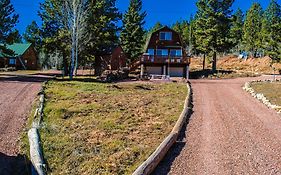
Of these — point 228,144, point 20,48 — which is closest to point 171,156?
point 228,144

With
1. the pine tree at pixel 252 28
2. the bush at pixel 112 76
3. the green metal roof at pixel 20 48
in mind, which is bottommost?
the bush at pixel 112 76

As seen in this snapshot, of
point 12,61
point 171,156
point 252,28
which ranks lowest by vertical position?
point 171,156

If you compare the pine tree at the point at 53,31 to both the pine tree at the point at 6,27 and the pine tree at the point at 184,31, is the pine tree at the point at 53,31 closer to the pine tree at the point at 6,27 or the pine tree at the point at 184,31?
the pine tree at the point at 6,27

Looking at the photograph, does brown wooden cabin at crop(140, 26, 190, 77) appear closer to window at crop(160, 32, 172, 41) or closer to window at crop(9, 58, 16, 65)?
window at crop(160, 32, 172, 41)

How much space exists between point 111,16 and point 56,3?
28.2 ft

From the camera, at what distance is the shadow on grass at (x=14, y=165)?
10500mm

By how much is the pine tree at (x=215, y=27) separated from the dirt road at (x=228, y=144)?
29.7m

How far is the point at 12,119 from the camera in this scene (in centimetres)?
1527

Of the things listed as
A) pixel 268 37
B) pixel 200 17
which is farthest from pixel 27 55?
pixel 268 37

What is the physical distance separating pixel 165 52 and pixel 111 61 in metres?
8.28

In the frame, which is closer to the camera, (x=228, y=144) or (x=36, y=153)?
(x=36, y=153)

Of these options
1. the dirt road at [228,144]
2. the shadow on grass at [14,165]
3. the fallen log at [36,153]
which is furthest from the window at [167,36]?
the shadow on grass at [14,165]

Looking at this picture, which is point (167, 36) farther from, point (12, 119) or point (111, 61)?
point (12, 119)

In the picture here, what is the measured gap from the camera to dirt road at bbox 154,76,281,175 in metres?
10.4
